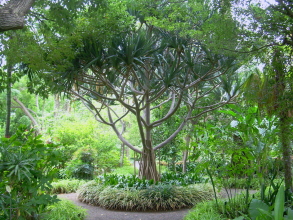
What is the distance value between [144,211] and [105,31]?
3653 millimetres

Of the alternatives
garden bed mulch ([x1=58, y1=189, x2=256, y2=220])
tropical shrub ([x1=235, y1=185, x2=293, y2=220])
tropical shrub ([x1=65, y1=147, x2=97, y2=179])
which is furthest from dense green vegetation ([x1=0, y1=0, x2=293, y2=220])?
tropical shrub ([x1=65, y1=147, x2=97, y2=179])

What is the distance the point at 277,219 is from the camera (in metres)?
2.58

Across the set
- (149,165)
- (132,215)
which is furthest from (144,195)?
(149,165)

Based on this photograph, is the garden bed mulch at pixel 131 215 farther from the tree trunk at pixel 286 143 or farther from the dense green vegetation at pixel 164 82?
the tree trunk at pixel 286 143

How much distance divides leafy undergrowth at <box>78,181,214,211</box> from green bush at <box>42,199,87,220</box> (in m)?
1.09

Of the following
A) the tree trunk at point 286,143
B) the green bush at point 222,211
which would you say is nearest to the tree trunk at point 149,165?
the green bush at point 222,211

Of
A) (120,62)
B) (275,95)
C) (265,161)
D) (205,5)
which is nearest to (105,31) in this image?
(120,62)

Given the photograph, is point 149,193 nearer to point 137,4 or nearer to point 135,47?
point 135,47

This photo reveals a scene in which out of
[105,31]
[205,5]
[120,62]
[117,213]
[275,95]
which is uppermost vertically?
[205,5]

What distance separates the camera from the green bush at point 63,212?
4.30 metres

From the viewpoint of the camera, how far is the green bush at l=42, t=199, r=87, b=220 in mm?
4301

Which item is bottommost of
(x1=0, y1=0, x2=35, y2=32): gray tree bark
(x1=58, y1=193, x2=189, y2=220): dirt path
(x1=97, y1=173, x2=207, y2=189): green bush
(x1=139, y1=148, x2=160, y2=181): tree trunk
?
(x1=58, y1=193, x2=189, y2=220): dirt path

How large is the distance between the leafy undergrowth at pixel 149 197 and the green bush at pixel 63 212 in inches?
42.8

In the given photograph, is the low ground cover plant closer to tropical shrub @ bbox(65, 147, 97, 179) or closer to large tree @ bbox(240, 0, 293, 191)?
large tree @ bbox(240, 0, 293, 191)
